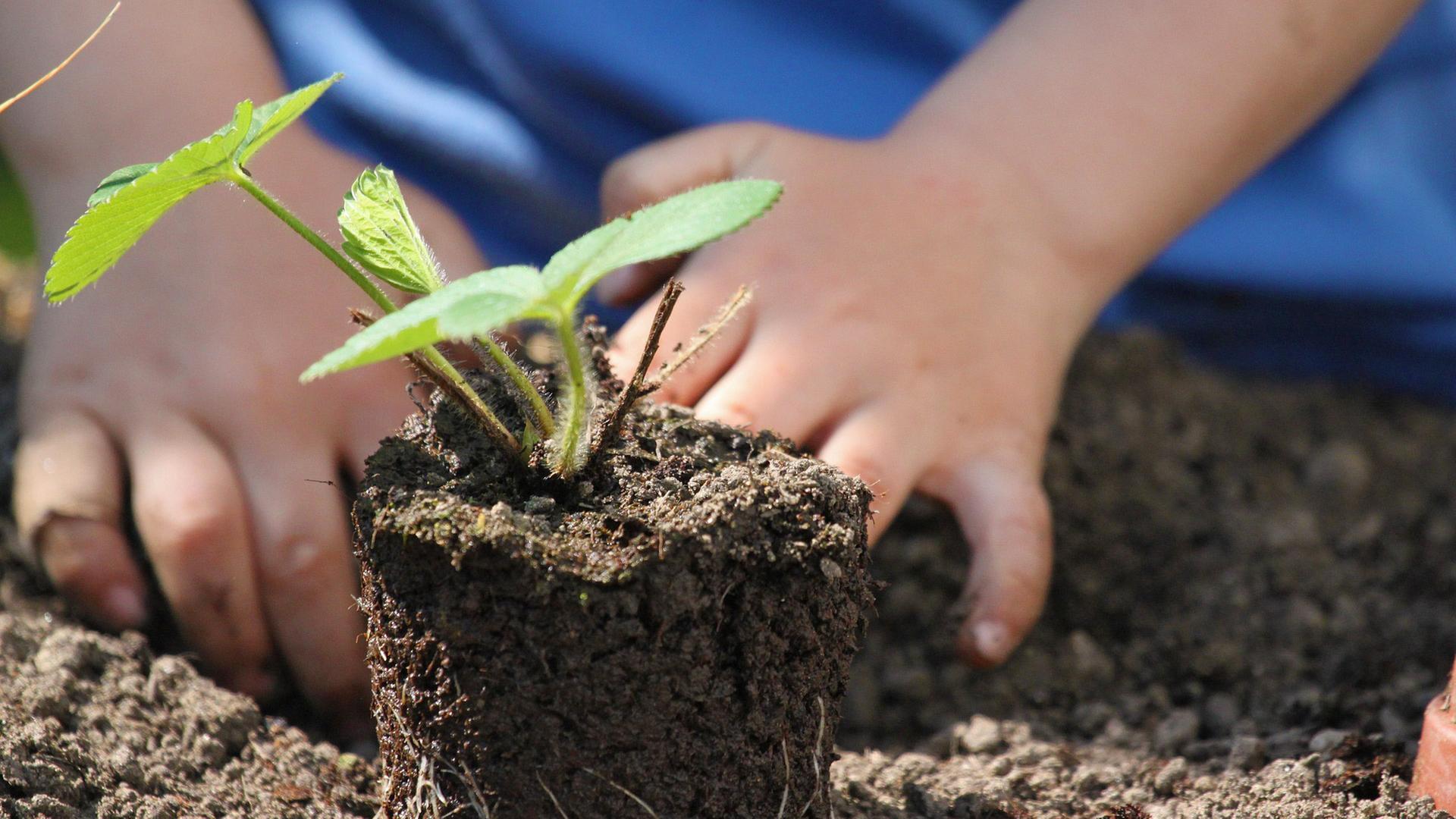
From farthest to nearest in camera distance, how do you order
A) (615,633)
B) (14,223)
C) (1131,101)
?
1. (14,223)
2. (1131,101)
3. (615,633)

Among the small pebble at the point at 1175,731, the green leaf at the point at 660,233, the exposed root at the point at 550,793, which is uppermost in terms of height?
the green leaf at the point at 660,233

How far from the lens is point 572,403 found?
757 mm

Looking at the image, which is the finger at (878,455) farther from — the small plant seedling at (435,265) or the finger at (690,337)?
the small plant seedling at (435,265)

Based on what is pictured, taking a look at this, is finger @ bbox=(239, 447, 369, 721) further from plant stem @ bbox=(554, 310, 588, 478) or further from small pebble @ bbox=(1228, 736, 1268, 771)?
small pebble @ bbox=(1228, 736, 1268, 771)

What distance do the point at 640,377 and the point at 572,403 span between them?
0.21 feet

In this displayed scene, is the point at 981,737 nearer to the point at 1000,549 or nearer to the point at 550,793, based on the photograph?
the point at 1000,549

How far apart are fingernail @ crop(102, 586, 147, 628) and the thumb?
631mm

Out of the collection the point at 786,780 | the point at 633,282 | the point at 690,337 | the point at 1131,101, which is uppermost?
the point at 1131,101

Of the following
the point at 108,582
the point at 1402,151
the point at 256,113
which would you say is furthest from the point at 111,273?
the point at 1402,151

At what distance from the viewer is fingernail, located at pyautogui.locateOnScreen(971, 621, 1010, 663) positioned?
1230mm

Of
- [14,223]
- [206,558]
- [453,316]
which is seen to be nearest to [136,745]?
[206,558]

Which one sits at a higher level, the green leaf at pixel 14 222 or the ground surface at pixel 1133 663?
the green leaf at pixel 14 222

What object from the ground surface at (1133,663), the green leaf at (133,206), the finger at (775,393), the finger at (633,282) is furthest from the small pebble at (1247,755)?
the green leaf at (133,206)

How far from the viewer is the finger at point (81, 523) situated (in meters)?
1.24
